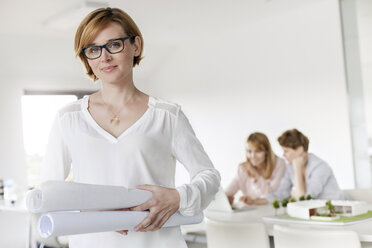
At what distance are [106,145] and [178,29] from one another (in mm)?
6592

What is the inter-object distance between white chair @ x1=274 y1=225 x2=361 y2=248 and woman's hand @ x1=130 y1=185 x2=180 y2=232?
1342 millimetres

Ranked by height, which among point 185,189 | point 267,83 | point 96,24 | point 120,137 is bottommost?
point 185,189

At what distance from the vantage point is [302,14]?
6695 millimetres

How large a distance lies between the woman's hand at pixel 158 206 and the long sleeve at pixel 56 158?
0.27 metres

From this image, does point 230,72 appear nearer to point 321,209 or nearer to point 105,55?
point 321,209

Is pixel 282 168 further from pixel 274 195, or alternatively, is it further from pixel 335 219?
pixel 335 219

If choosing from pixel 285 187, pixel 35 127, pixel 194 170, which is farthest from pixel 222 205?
pixel 35 127

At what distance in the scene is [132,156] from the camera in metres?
1.29

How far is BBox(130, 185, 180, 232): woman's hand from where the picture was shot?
1157mm

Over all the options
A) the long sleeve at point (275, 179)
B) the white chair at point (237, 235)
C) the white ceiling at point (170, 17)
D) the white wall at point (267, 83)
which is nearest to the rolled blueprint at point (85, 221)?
the white chair at point (237, 235)

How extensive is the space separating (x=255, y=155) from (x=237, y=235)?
2.38 meters

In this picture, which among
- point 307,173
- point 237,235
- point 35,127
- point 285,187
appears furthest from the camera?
point 35,127

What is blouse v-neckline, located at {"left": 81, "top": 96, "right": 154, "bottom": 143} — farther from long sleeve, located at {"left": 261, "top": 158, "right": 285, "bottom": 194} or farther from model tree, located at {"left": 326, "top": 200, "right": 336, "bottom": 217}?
long sleeve, located at {"left": 261, "top": 158, "right": 285, "bottom": 194}

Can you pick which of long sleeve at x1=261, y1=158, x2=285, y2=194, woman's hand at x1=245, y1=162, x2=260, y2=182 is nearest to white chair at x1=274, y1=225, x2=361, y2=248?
long sleeve at x1=261, y1=158, x2=285, y2=194
